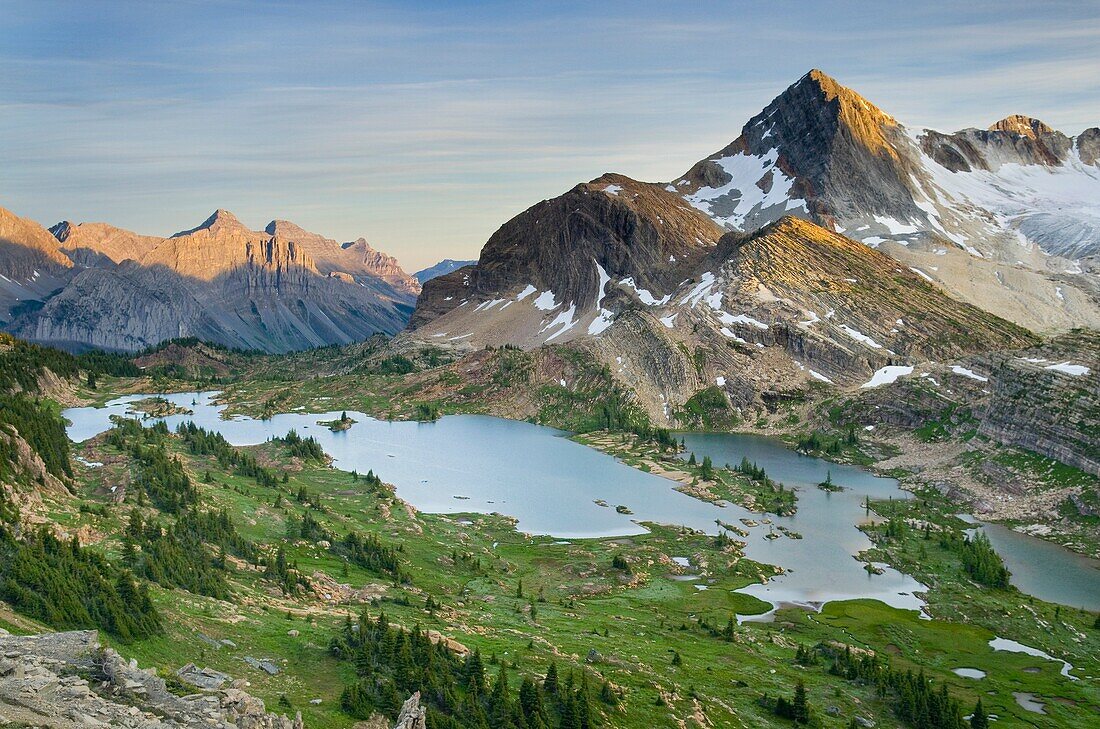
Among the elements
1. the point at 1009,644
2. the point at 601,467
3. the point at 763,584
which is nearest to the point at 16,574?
the point at 763,584

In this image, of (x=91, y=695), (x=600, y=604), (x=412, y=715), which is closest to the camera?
(x=91, y=695)

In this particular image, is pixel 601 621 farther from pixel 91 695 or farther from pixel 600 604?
pixel 91 695

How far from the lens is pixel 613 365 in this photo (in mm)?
195375

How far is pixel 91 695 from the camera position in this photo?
31.2 m

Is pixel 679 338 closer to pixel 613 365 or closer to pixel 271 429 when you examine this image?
pixel 613 365

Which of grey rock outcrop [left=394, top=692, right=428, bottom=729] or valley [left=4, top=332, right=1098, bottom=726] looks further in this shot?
valley [left=4, top=332, right=1098, bottom=726]

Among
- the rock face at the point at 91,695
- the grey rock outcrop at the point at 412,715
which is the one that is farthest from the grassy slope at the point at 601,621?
the rock face at the point at 91,695

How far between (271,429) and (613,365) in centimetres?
7086

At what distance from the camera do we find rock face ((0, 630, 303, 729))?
95.7ft

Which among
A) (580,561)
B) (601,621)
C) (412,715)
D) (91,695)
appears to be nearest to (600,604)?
(601,621)

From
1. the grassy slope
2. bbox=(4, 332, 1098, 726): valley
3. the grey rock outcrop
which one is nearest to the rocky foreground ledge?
the grey rock outcrop

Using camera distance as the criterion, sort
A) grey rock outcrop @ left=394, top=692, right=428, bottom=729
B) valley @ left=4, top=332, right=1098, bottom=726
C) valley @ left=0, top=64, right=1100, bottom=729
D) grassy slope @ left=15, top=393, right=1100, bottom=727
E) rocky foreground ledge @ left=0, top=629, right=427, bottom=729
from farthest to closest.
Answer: valley @ left=4, top=332, right=1098, bottom=726, grassy slope @ left=15, top=393, right=1100, bottom=727, valley @ left=0, top=64, right=1100, bottom=729, grey rock outcrop @ left=394, top=692, right=428, bottom=729, rocky foreground ledge @ left=0, top=629, right=427, bottom=729

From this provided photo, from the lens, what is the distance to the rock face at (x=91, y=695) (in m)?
29.2

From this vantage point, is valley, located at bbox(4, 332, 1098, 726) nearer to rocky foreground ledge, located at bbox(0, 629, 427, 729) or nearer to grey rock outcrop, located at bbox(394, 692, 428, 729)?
grey rock outcrop, located at bbox(394, 692, 428, 729)
